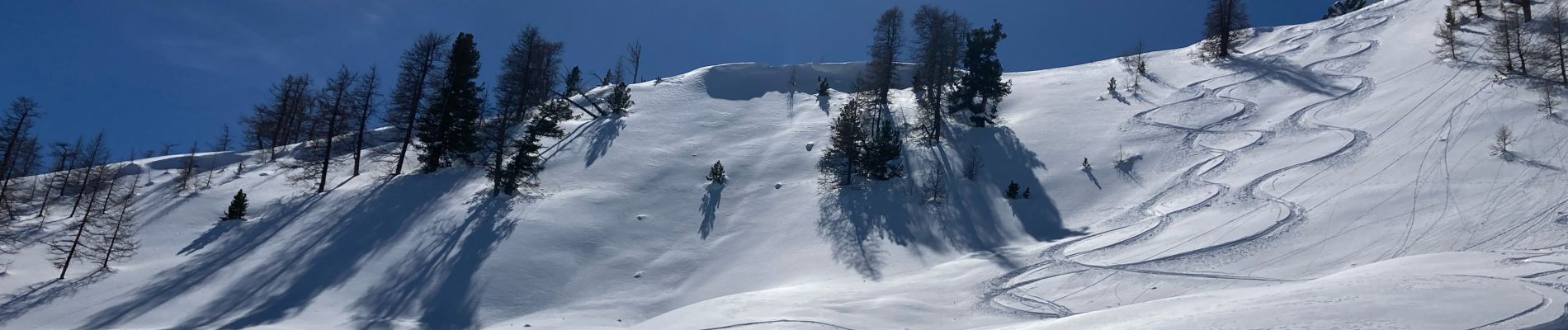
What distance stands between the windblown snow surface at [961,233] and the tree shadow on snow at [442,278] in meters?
0.10

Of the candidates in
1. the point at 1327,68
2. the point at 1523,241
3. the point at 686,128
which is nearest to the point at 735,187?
the point at 686,128

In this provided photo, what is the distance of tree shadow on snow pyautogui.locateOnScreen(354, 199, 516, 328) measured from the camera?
1972cm

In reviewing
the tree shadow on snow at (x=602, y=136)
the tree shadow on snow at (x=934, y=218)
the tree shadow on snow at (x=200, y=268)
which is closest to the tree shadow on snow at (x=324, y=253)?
the tree shadow on snow at (x=200, y=268)

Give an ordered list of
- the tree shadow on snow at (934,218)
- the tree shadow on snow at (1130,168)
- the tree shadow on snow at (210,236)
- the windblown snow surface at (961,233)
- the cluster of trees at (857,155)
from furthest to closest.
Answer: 1. the cluster of trees at (857,155)
2. the tree shadow on snow at (1130,168)
3. the tree shadow on snow at (210,236)
4. the tree shadow on snow at (934,218)
5. the windblown snow surface at (961,233)

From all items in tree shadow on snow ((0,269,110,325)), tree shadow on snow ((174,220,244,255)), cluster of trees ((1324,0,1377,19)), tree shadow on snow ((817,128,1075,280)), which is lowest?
tree shadow on snow ((817,128,1075,280))

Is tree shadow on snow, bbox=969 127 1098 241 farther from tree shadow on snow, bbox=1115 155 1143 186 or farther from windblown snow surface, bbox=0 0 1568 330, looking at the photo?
tree shadow on snow, bbox=1115 155 1143 186

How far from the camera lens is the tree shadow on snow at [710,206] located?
2525 cm

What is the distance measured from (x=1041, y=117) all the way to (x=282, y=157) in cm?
3298

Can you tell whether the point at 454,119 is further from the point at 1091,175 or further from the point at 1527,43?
the point at 1527,43

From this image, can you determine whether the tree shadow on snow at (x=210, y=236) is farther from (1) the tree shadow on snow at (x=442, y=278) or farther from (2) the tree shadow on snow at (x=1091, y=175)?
(2) the tree shadow on snow at (x=1091, y=175)

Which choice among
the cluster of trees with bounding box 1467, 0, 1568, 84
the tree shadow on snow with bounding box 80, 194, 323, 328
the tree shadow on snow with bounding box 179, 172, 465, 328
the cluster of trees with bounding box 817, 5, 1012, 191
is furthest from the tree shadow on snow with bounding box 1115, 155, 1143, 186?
the tree shadow on snow with bounding box 80, 194, 323, 328

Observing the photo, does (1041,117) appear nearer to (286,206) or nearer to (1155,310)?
(1155,310)

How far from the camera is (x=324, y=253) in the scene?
76.2 ft

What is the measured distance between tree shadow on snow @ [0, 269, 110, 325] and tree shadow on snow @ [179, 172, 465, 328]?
3.98 metres
